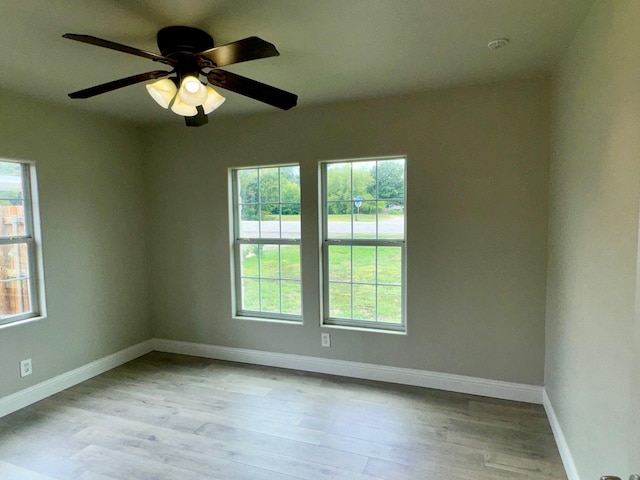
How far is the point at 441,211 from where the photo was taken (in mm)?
3066

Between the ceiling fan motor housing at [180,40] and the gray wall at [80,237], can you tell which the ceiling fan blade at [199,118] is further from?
the gray wall at [80,237]

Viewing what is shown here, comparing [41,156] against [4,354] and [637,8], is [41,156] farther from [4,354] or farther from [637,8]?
[637,8]

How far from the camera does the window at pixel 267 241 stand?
12.0 feet

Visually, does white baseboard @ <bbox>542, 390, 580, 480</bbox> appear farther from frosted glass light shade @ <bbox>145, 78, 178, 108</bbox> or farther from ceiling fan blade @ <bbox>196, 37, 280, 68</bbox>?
frosted glass light shade @ <bbox>145, 78, 178, 108</bbox>

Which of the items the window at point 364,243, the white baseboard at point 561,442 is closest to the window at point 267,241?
the window at point 364,243

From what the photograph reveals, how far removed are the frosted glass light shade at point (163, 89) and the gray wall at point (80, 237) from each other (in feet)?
5.86

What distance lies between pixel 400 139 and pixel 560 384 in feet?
6.90

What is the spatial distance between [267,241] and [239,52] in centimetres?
230

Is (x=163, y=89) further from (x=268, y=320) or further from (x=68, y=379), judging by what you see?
(x=68, y=379)

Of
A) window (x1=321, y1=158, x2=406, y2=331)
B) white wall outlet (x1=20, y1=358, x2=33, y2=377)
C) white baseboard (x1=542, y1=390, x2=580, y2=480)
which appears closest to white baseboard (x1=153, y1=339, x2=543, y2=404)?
white baseboard (x1=542, y1=390, x2=580, y2=480)

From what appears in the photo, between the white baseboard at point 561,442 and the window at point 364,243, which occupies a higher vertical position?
the window at point 364,243

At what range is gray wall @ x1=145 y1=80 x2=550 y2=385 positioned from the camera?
284 centimetres

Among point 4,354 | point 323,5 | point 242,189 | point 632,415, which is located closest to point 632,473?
point 632,415

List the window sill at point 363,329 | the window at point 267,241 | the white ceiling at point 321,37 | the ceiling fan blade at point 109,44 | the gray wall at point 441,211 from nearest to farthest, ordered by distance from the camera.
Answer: the ceiling fan blade at point 109,44
the white ceiling at point 321,37
the gray wall at point 441,211
the window sill at point 363,329
the window at point 267,241
